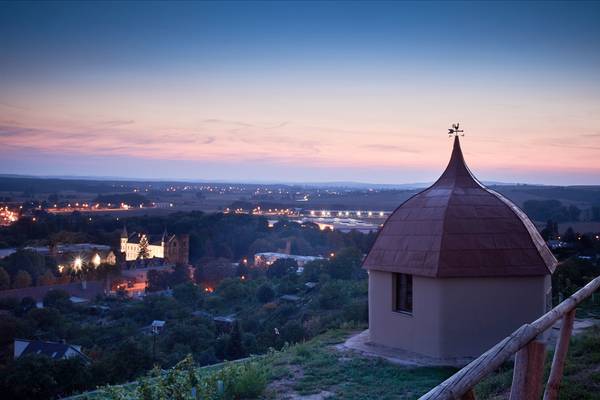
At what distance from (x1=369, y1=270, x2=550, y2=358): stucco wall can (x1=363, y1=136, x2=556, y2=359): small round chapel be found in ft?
0.07

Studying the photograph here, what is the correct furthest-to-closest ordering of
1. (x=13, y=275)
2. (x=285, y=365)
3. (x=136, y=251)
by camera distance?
(x=136, y=251) < (x=13, y=275) < (x=285, y=365)

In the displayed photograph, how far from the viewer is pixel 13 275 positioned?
1789 inches

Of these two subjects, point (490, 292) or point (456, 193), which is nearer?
point (490, 292)

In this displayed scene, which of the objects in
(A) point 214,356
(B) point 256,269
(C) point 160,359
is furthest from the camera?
(B) point 256,269

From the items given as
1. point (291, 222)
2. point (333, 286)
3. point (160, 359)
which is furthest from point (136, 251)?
point (160, 359)

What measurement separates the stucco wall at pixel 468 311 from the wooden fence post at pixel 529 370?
8.65 metres

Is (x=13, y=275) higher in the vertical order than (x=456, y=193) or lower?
lower

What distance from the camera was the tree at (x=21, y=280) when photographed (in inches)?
1756

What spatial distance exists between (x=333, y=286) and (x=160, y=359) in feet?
35.8

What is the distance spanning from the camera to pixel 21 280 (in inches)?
1758

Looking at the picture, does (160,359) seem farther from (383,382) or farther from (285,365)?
(383,382)

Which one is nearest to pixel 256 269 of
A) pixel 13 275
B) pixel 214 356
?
pixel 13 275

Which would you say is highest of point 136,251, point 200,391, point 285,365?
point 200,391

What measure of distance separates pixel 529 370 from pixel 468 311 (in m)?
8.94
